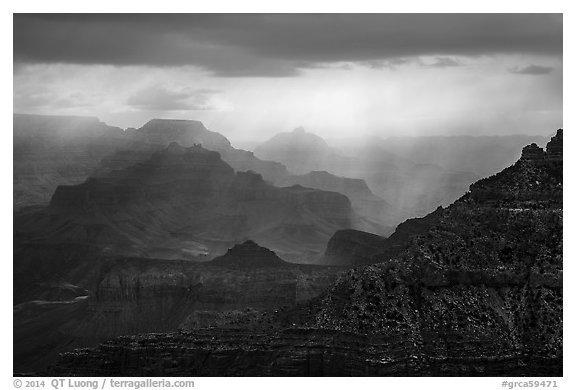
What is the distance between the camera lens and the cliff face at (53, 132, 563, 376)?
8019 cm

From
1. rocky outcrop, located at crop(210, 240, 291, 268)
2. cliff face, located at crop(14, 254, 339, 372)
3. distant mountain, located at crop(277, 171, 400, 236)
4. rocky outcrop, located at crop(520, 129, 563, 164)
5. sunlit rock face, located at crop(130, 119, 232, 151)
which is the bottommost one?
cliff face, located at crop(14, 254, 339, 372)

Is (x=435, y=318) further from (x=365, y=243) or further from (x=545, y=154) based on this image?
(x=365, y=243)

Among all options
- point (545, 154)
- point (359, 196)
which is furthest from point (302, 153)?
point (545, 154)

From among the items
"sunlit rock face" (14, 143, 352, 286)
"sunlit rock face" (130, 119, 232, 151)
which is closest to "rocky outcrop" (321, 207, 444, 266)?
"sunlit rock face" (14, 143, 352, 286)

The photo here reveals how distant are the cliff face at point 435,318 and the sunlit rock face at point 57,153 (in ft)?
274

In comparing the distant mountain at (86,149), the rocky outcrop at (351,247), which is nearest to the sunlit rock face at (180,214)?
the distant mountain at (86,149)

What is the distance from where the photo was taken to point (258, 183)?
180875mm

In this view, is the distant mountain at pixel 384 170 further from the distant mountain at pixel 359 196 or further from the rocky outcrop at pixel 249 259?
the rocky outcrop at pixel 249 259

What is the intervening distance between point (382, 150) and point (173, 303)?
145 ft

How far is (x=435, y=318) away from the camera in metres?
81.2

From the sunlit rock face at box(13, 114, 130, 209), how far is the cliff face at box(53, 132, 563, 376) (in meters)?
83.6

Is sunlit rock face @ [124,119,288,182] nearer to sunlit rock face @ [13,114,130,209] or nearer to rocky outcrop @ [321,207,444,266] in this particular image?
sunlit rock face @ [13,114,130,209]

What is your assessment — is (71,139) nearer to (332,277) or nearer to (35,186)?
(35,186)

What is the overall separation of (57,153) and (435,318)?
103 metres
